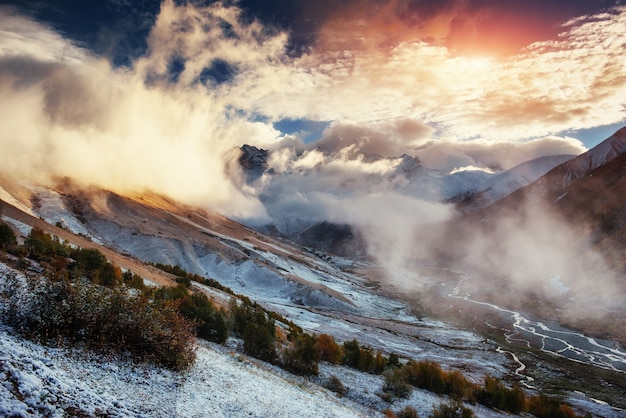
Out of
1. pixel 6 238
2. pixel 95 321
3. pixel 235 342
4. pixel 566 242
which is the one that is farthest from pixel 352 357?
pixel 566 242

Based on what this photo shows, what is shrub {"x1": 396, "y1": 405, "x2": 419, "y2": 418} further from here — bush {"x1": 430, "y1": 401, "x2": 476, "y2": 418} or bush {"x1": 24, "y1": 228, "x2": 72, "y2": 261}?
bush {"x1": 24, "y1": 228, "x2": 72, "y2": 261}

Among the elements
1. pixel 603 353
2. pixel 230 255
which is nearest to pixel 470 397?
pixel 603 353

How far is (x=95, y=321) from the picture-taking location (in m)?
10.5

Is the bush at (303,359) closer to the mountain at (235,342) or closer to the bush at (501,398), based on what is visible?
the mountain at (235,342)

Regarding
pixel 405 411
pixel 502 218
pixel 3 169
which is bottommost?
pixel 405 411

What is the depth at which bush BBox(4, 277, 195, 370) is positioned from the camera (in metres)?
9.83

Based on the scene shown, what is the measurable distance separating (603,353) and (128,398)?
2409 inches

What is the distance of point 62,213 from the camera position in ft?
183

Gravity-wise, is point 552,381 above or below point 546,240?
below

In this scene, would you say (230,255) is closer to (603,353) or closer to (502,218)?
(603,353)

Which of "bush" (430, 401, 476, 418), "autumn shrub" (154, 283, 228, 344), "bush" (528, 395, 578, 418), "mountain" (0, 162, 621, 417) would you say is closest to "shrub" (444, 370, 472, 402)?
"mountain" (0, 162, 621, 417)

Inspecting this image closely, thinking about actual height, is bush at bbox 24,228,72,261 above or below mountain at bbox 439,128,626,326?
below

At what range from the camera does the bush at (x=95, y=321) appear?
9.83 m

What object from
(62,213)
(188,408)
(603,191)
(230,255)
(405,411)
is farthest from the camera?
(603,191)
